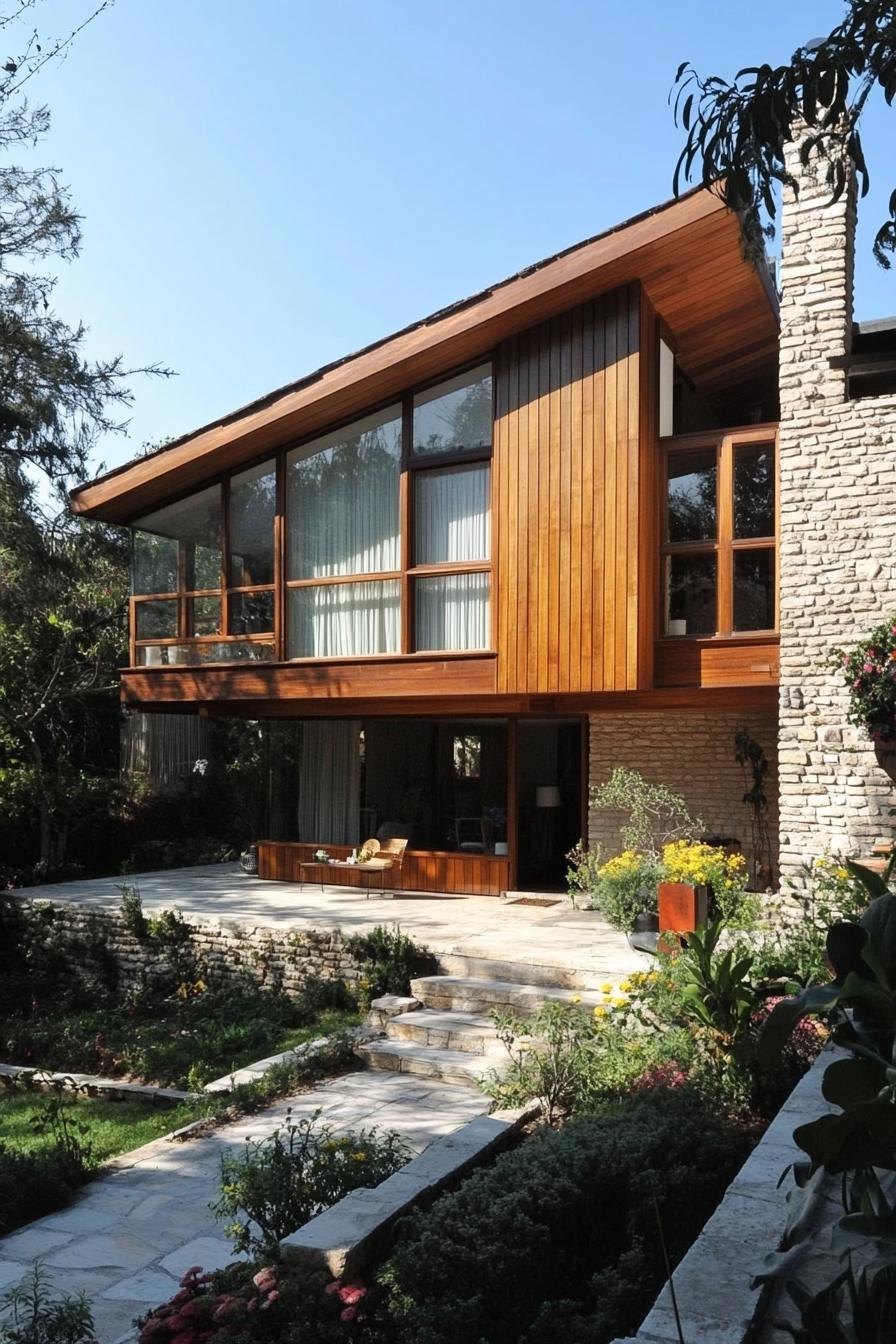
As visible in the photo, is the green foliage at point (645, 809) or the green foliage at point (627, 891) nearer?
the green foliage at point (627, 891)

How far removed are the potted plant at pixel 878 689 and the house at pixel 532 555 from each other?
349mm

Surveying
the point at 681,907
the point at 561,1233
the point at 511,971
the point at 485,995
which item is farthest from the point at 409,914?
the point at 561,1233

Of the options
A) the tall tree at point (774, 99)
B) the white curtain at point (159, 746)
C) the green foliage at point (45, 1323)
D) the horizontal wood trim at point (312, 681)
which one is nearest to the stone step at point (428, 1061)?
the green foliage at point (45, 1323)

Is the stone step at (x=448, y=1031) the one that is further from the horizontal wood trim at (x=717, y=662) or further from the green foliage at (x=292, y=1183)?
the horizontal wood trim at (x=717, y=662)

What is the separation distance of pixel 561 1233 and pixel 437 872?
8.89 metres

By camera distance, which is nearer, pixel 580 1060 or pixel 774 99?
pixel 774 99

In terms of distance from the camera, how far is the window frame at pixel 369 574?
1129 cm

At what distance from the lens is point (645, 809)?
35.9 ft

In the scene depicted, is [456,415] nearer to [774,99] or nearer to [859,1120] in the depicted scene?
[774,99]

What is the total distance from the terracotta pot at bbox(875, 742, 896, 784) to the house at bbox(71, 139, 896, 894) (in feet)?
0.86

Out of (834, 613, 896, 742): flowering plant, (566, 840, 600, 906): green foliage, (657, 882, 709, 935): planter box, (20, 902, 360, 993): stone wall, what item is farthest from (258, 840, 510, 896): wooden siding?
(834, 613, 896, 742): flowering plant

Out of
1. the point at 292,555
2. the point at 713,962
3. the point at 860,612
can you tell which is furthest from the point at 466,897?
the point at 713,962

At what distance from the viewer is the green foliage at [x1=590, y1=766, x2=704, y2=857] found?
1073 centimetres

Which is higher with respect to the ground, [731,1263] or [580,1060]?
[731,1263]
